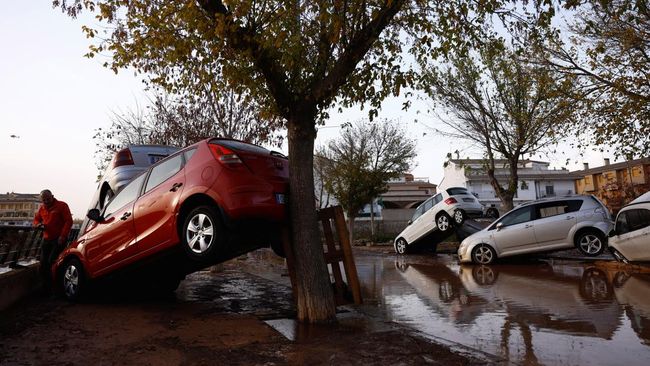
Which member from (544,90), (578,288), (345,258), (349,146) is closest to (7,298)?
(345,258)

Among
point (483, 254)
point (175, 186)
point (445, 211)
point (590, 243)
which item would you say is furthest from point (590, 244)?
point (175, 186)

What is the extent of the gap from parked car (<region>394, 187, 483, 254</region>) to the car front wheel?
12167mm

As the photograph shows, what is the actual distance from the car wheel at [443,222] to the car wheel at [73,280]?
39.9ft

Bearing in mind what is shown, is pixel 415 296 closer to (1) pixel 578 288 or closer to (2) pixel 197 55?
(1) pixel 578 288

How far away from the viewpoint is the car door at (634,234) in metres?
10.3

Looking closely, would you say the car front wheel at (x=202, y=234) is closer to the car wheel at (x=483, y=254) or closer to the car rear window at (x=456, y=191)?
the car wheel at (x=483, y=254)

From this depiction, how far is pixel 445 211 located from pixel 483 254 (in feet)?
11.3

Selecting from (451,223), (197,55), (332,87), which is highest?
(197,55)

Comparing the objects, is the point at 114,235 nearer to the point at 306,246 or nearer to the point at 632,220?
the point at 306,246

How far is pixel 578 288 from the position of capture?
909 centimetres

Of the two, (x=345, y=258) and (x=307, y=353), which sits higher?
(x=345, y=258)

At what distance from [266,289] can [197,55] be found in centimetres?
506

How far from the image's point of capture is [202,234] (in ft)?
20.1

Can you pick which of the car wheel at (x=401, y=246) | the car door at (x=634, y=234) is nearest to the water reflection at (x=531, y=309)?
the car door at (x=634, y=234)
